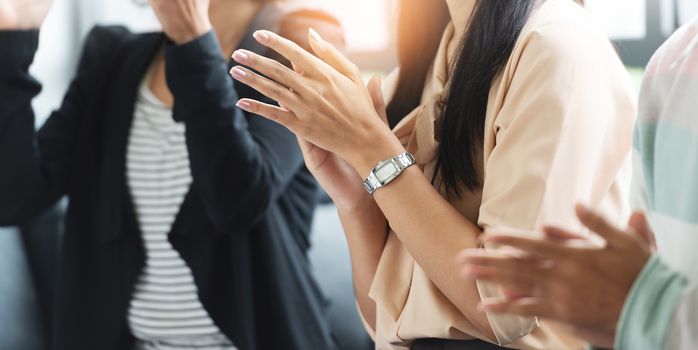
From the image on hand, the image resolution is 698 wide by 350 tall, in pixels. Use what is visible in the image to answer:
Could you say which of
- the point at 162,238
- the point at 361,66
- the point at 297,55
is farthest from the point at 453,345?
the point at 361,66

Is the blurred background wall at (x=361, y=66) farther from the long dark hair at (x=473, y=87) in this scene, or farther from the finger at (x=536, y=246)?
the finger at (x=536, y=246)

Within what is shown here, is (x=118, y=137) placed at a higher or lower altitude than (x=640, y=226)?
lower

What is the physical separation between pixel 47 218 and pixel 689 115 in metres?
1.64

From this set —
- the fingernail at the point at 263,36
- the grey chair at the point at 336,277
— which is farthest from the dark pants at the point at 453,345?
the grey chair at the point at 336,277

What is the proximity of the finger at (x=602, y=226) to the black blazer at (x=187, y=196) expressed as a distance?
31.0 inches

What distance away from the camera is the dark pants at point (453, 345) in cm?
86

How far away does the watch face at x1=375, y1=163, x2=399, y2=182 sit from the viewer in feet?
2.84

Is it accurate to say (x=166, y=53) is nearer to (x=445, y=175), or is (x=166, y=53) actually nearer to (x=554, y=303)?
(x=445, y=175)

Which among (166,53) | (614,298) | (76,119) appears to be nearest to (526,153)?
(614,298)

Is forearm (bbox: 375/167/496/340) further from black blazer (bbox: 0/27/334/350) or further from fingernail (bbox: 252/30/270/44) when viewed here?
black blazer (bbox: 0/27/334/350)

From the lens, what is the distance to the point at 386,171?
2.85 feet

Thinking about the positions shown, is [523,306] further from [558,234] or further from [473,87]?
[473,87]

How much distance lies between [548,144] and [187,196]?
0.75 m

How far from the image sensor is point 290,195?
4.75 ft
